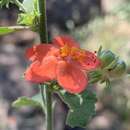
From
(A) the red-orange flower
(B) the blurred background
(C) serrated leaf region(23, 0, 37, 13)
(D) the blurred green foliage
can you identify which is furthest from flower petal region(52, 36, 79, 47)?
(D) the blurred green foliage

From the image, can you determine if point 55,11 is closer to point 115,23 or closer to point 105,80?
point 115,23

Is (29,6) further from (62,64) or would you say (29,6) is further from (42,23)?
(62,64)

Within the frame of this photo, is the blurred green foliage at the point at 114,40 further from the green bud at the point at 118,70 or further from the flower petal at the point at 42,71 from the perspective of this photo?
the flower petal at the point at 42,71

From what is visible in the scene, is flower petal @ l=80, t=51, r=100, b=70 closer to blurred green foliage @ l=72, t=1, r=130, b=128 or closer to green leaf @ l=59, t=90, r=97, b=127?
green leaf @ l=59, t=90, r=97, b=127

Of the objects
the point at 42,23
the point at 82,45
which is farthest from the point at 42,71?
the point at 82,45

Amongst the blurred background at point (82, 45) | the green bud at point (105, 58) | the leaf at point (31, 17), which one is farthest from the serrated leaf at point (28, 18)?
the blurred background at point (82, 45)
